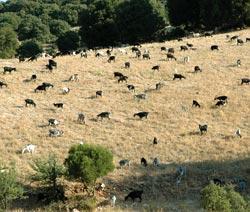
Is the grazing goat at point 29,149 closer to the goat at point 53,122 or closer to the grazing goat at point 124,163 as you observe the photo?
the goat at point 53,122

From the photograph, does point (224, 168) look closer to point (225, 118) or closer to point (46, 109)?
point (225, 118)

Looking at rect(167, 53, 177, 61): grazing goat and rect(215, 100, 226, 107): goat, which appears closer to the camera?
rect(215, 100, 226, 107): goat

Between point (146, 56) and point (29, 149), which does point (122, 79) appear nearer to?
point (146, 56)

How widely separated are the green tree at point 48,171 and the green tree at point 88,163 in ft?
2.19

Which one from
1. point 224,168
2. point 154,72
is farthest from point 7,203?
point 154,72

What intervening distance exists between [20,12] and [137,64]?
111 metres

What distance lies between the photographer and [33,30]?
13112 cm

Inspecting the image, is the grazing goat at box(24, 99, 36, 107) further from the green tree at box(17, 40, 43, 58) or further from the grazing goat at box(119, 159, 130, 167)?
the green tree at box(17, 40, 43, 58)

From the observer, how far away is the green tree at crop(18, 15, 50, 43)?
5019 inches

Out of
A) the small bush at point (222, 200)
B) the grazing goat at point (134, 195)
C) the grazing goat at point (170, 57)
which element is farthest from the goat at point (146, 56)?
the small bush at point (222, 200)

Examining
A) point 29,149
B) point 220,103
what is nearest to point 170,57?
point 220,103


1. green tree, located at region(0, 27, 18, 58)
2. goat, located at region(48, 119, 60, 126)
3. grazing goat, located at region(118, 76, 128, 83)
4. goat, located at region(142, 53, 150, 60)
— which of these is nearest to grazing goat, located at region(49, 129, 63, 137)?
goat, located at region(48, 119, 60, 126)

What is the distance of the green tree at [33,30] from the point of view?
127 metres

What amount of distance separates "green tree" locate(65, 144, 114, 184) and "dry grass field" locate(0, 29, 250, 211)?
178 cm
